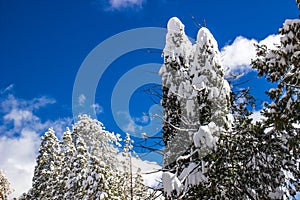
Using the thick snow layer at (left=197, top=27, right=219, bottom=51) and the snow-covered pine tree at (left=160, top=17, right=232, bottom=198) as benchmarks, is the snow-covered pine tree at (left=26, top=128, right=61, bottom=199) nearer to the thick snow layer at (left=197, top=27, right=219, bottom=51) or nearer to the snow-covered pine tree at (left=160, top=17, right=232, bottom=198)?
the snow-covered pine tree at (left=160, top=17, right=232, bottom=198)

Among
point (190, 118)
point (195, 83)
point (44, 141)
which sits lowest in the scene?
point (190, 118)

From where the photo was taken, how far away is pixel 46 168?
1253 inches

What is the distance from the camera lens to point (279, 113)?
297 inches

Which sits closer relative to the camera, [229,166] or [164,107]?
[229,166]

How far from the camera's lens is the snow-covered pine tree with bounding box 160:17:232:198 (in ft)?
35.2

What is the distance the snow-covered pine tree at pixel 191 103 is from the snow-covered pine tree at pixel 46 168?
743 inches

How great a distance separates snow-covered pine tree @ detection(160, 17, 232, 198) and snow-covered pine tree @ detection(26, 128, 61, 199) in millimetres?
18870

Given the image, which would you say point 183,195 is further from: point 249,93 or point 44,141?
point 44,141

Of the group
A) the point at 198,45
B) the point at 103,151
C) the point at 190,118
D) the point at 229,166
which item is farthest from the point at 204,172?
the point at 103,151

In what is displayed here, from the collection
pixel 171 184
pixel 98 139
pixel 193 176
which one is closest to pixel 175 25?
pixel 193 176

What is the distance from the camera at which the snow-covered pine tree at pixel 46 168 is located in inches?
1192

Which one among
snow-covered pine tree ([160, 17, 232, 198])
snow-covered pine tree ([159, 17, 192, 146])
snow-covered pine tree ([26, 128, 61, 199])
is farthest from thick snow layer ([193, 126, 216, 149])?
snow-covered pine tree ([26, 128, 61, 199])

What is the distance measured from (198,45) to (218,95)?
2.10 meters

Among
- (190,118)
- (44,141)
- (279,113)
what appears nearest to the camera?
(279,113)
